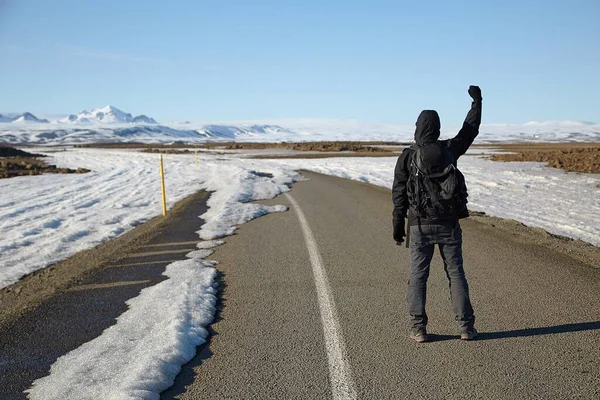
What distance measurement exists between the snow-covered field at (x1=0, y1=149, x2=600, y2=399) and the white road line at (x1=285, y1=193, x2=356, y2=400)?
1.24m

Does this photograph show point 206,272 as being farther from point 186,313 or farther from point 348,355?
point 348,355

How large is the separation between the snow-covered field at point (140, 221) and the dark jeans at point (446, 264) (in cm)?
208

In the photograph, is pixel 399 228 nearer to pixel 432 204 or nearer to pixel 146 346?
pixel 432 204

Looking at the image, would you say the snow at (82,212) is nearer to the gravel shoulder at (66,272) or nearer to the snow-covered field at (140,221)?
the snow-covered field at (140,221)

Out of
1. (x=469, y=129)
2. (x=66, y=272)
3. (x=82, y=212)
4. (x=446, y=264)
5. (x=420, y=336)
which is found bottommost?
(x=82, y=212)

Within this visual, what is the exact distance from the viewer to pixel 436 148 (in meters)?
4.77

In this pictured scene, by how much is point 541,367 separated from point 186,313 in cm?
352

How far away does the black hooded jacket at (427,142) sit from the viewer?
15.9 feet

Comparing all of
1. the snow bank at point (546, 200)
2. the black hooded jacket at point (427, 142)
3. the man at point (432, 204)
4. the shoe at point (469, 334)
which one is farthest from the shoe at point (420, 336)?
the snow bank at point (546, 200)

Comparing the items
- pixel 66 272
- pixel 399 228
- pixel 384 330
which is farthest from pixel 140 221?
pixel 399 228

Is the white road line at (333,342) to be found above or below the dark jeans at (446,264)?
below

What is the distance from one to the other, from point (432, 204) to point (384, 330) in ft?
4.49

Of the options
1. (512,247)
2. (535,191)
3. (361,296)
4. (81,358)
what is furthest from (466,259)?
(535,191)

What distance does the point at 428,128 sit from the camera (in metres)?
4.84
